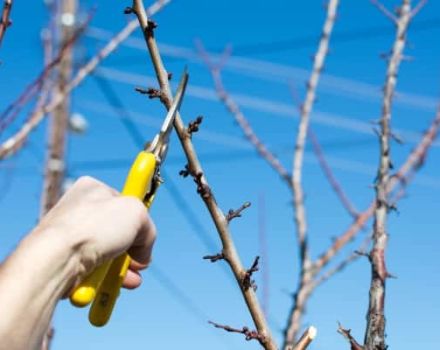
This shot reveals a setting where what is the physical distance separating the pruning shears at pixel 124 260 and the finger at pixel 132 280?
0.02 meters

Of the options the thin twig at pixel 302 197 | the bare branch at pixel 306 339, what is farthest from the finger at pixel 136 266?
the thin twig at pixel 302 197

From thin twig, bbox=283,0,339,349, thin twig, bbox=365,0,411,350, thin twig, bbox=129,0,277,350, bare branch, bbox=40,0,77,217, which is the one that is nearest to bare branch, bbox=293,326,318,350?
thin twig, bbox=129,0,277,350

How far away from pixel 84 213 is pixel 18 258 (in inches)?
4.0

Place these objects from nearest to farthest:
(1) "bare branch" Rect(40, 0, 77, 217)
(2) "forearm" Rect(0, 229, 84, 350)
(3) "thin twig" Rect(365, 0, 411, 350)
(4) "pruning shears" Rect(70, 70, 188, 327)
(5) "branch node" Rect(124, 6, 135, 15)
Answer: (2) "forearm" Rect(0, 229, 84, 350)
(4) "pruning shears" Rect(70, 70, 188, 327)
(5) "branch node" Rect(124, 6, 135, 15)
(3) "thin twig" Rect(365, 0, 411, 350)
(1) "bare branch" Rect(40, 0, 77, 217)

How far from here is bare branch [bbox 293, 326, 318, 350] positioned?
4.22 ft

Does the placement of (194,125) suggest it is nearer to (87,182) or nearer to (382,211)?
(87,182)

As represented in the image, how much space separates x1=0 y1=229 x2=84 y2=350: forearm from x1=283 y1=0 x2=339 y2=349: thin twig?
7.24 ft

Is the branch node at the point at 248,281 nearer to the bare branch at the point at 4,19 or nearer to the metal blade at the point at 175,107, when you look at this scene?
→ the metal blade at the point at 175,107

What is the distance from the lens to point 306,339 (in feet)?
4.27

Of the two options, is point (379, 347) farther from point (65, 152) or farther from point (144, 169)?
point (65, 152)

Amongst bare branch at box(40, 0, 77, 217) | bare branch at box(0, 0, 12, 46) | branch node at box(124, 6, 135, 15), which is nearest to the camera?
branch node at box(124, 6, 135, 15)

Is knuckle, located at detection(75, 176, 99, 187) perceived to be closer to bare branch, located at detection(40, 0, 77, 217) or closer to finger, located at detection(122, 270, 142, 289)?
finger, located at detection(122, 270, 142, 289)

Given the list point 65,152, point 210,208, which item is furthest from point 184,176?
point 65,152

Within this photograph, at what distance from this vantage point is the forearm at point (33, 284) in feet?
3.17
